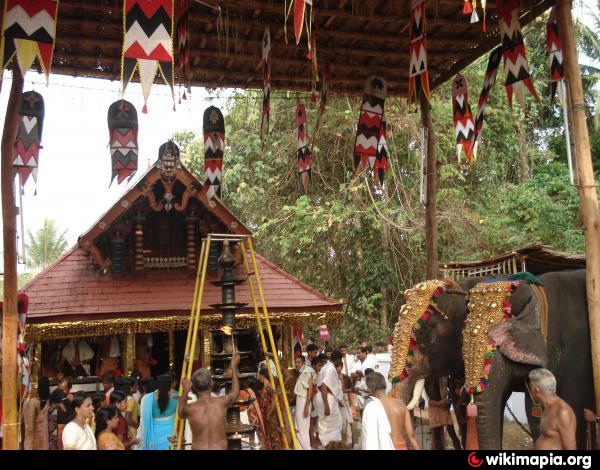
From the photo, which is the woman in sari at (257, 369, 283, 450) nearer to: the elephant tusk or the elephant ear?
the elephant tusk

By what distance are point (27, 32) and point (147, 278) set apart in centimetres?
601

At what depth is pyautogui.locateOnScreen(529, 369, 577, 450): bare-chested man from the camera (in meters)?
4.38

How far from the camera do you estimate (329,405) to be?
27.8 ft

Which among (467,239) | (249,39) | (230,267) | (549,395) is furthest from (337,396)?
(467,239)

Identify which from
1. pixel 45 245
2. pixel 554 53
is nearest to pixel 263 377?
pixel 554 53

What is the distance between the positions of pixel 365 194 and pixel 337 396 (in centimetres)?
842

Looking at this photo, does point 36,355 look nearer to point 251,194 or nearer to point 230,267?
point 230,267

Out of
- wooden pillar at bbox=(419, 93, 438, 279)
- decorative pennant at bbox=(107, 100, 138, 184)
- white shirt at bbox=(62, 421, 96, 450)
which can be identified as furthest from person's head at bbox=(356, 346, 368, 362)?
white shirt at bbox=(62, 421, 96, 450)

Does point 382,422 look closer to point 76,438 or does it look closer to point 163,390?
point 76,438

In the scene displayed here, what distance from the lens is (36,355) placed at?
991 centimetres

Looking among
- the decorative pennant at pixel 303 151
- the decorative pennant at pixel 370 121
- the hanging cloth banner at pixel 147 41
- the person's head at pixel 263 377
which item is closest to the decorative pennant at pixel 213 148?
the decorative pennant at pixel 303 151

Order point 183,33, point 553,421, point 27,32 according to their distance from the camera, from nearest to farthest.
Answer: point 553,421
point 27,32
point 183,33

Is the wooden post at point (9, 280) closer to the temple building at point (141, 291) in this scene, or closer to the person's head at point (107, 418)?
the person's head at point (107, 418)

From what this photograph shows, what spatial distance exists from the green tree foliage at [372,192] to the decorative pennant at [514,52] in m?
7.21
